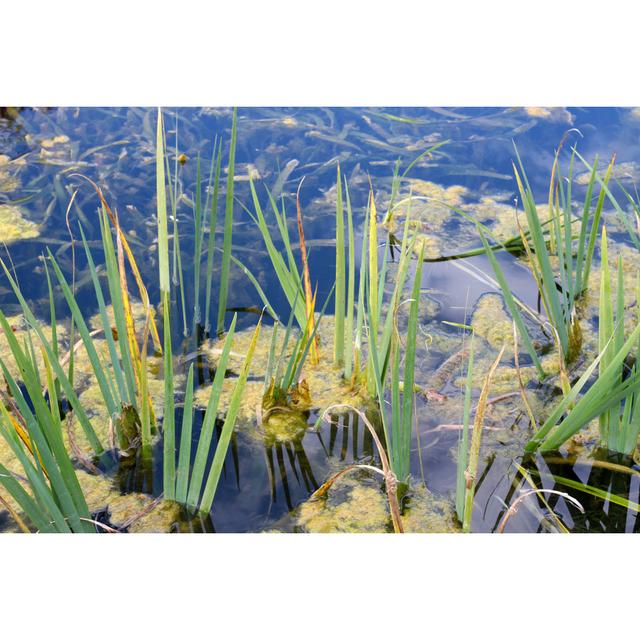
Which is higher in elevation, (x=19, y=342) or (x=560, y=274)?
(x=560, y=274)

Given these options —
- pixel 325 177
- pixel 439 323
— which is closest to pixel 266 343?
pixel 439 323

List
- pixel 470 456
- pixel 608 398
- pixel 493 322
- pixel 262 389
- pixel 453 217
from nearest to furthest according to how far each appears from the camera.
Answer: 1. pixel 470 456
2. pixel 608 398
3. pixel 262 389
4. pixel 493 322
5. pixel 453 217

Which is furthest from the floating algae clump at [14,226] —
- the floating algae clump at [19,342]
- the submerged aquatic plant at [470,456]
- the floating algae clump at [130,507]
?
the submerged aquatic plant at [470,456]

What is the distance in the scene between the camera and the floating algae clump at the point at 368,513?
50.4 inches

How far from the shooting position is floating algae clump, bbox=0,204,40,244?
2.21m

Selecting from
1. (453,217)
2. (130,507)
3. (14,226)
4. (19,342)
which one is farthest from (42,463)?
(453,217)

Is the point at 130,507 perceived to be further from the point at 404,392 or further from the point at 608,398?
the point at 608,398

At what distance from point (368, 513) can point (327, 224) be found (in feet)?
4.12

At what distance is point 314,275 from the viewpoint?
2.09m

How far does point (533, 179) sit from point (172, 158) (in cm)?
139

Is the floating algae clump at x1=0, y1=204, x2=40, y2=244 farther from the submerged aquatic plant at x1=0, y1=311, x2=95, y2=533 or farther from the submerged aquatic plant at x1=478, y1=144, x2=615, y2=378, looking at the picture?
the submerged aquatic plant at x1=478, y1=144, x2=615, y2=378

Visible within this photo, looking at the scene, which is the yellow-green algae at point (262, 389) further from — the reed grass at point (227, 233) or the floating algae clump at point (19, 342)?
the floating algae clump at point (19, 342)

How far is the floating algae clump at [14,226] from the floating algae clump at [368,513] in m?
1.45

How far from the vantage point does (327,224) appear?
2.35 m
